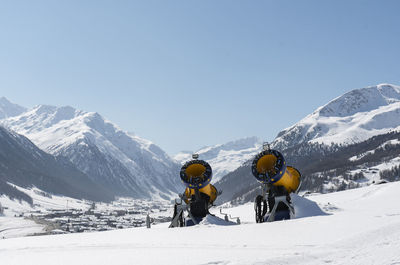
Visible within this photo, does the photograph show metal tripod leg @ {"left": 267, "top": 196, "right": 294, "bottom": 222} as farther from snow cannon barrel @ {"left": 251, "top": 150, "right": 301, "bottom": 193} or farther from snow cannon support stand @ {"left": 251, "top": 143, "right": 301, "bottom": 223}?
snow cannon barrel @ {"left": 251, "top": 150, "right": 301, "bottom": 193}

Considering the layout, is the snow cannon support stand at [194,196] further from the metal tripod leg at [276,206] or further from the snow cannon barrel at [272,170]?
the metal tripod leg at [276,206]

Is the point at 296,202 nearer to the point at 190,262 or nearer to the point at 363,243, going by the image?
the point at 363,243

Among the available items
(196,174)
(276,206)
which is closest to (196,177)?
(196,174)

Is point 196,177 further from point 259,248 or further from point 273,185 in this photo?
point 259,248

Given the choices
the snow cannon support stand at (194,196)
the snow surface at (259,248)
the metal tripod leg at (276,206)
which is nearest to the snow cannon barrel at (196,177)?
the snow cannon support stand at (194,196)

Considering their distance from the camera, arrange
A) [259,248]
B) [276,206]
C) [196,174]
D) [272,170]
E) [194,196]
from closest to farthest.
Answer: [259,248] < [276,206] < [272,170] < [194,196] < [196,174]

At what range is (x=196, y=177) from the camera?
3762 centimetres

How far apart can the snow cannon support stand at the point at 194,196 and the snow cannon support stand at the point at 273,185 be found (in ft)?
18.5

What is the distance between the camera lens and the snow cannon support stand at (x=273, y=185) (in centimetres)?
3219

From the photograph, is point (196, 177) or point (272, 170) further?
point (196, 177)

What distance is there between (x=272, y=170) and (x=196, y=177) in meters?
8.17

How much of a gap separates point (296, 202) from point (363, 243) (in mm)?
19308

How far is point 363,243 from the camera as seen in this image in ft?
51.2

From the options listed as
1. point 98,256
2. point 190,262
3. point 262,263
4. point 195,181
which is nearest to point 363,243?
point 262,263
